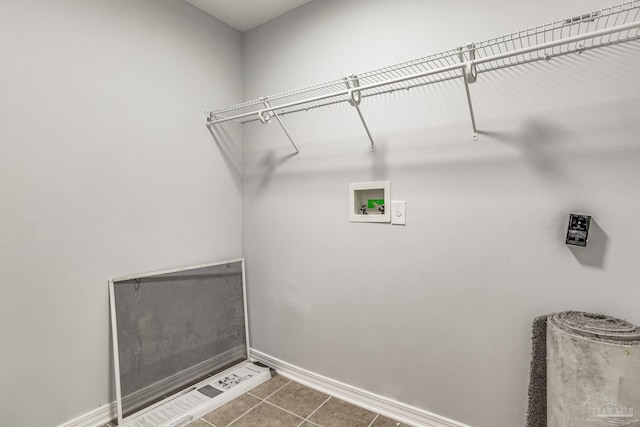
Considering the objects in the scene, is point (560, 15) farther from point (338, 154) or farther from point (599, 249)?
point (338, 154)

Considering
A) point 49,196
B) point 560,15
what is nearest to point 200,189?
point 49,196

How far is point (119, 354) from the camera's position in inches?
69.7

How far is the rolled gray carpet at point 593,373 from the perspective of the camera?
104 cm

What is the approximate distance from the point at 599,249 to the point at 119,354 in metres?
2.42

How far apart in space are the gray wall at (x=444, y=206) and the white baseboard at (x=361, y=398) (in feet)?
0.15

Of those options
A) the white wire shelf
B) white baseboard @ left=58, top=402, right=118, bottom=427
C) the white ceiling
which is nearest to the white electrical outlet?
the white wire shelf

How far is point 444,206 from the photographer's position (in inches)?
64.4

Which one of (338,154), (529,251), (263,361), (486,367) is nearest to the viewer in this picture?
(529,251)

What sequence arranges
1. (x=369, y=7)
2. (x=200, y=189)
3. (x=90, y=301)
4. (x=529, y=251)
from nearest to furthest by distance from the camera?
(x=529, y=251), (x=90, y=301), (x=369, y=7), (x=200, y=189)

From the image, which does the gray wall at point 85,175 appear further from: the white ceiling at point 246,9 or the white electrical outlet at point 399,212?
the white electrical outlet at point 399,212

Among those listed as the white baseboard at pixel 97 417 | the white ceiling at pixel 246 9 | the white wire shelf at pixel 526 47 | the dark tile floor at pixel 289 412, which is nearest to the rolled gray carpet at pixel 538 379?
the dark tile floor at pixel 289 412

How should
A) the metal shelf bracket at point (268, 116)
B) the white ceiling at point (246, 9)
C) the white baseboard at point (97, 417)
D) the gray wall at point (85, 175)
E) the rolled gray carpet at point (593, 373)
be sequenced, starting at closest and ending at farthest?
the rolled gray carpet at point (593, 373) < the gray wall at point (85, 175) < the white baseboard at point (97, 417) < the metal shelf bracket at point (268, 116) < the white ceiling at point (246, 9)

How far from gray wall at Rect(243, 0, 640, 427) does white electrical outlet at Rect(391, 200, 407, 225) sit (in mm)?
35

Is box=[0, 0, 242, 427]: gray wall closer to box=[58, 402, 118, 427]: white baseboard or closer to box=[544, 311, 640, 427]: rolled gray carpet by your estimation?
box=[58, 402, 118, 427]: white baseboard
